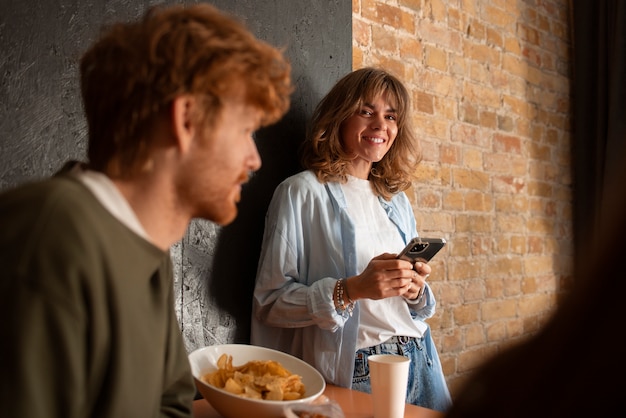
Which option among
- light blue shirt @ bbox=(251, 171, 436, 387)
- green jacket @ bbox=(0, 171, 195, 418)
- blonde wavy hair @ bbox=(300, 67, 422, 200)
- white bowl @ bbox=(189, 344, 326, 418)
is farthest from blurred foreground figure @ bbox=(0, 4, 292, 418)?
blonde wavy hair @ bbox=(300, 67, 422, 200)

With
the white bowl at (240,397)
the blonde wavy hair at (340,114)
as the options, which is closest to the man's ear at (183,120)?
the white bowl at (240,397)

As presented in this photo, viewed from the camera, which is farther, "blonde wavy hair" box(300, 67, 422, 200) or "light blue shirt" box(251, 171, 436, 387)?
"blonde wavy hair" box(300, 67, 422, 200)

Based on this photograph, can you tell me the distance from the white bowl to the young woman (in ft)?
0.77

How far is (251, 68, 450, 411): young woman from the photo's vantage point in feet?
5.02

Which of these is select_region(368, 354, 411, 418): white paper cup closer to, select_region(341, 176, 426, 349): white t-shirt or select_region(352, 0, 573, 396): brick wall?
select_region(341, 176, 426, 349): white t-shirt

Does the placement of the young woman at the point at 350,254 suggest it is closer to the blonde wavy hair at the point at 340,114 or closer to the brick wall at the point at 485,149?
the blonde wavy hair at the point at 340,114

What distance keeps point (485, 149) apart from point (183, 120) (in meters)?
2.10

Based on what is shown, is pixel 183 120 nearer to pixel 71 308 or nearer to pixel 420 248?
pixel 71 308

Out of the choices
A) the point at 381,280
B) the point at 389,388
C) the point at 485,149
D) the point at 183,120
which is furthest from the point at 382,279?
the point at 485,149

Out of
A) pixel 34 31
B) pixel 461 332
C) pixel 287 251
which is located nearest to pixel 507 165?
pixel 461 332

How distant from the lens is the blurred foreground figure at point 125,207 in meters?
0.64

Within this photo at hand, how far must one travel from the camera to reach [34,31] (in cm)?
120

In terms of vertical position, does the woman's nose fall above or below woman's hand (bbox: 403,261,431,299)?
above

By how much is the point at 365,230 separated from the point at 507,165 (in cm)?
131
